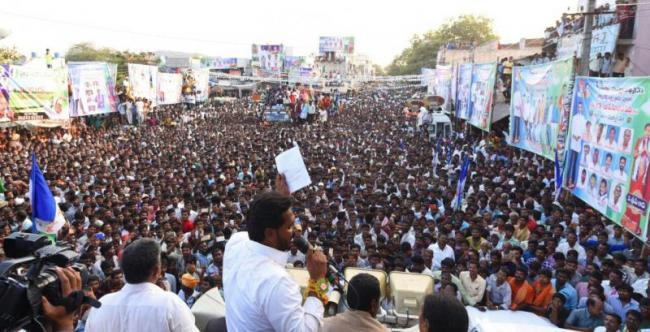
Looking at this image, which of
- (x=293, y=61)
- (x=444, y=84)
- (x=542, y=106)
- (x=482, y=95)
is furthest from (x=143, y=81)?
(x=293, y=61)

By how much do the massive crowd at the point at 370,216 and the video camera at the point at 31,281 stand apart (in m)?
1.79

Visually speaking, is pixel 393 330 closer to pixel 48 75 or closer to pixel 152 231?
pixel 152 231

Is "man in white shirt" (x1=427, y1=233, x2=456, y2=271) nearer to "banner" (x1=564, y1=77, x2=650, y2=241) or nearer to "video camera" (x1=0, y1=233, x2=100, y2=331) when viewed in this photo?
"banner" (x1=564, y1=77, x2=650, y2=241)

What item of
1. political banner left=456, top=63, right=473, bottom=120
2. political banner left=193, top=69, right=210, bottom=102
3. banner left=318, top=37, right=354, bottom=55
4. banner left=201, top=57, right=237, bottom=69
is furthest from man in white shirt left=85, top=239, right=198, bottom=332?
banner left=318, top=37, right=354, bottom=55

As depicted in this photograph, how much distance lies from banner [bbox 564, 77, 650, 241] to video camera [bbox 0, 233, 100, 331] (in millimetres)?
6364

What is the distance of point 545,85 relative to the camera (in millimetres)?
10133

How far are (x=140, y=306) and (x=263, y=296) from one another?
0.66 meters

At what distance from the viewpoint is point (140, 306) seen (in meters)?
2.12

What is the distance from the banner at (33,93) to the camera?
14.2m

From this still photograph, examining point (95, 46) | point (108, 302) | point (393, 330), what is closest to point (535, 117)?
point (393, 330)

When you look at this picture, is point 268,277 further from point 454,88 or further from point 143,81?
point 143,81

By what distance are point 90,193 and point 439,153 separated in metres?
9.63

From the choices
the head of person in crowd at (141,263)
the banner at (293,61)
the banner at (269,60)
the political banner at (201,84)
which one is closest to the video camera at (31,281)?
the head of person in crowd at (141,263)

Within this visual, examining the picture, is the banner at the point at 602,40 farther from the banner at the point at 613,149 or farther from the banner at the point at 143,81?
the banner at the point at 143,81
